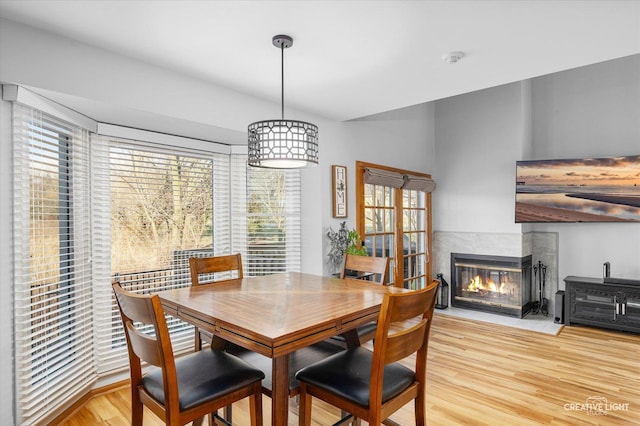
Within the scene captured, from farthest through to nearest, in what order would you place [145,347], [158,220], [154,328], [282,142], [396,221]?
[396,221] < [158,220] < [282,142] < [145,347] < [154,328]

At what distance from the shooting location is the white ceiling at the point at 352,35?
1.93 metres

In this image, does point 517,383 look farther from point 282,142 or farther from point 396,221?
point 282,142

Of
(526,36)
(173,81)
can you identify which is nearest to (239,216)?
(173,81)

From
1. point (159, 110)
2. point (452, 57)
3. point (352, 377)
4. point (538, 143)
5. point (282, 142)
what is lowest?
point (352, 377)

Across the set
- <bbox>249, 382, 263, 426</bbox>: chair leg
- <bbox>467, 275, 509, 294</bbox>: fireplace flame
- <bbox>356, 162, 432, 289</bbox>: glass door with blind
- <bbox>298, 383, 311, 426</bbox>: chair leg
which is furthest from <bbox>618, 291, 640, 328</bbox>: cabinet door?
<bbox>249, 382, 263, 426</bbox>: chair leg

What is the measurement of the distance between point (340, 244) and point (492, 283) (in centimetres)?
240

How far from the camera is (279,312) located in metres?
1.78

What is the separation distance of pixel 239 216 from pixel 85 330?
157 cm

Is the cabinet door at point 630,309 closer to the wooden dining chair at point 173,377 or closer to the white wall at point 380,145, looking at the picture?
the white wall at point 380,145

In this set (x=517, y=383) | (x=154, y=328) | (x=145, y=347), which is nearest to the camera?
(x=154, y=328)

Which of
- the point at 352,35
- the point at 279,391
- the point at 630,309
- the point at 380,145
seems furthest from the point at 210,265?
the point at 630,309

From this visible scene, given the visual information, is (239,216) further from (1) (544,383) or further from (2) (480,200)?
(2) (480,200)

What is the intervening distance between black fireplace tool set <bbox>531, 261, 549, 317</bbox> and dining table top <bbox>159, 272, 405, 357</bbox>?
11.6 ft

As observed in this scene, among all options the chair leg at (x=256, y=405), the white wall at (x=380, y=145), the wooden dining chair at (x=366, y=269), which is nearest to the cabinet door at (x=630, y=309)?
the white wall at (x=380, y=145)
